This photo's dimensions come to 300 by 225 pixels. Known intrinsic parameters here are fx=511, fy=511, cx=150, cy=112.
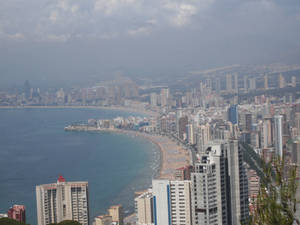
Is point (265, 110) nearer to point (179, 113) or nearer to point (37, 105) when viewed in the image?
point (179, 113)

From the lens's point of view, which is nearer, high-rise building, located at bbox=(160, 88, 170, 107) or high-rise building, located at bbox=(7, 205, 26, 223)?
high-rise building, located at bbox=(7, 205, 26, 223)

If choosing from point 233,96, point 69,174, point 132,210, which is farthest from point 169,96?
point 132,210

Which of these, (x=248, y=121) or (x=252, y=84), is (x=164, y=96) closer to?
(x=252, y=84)

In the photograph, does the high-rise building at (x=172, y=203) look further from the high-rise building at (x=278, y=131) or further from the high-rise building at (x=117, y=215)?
the high-rise building at (x=278, y=131)

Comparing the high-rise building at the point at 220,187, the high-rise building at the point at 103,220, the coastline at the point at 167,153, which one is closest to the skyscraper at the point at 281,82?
the coastline at the point at 167,153

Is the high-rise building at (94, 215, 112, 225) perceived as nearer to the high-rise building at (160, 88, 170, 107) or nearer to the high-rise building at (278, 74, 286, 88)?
the high-rise building at (278, 74, 286, 88)

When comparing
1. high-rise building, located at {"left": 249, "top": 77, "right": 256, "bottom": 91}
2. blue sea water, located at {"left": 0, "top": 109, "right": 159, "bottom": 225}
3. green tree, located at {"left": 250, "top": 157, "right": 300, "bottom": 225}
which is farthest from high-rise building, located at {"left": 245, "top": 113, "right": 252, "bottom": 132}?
green tree, located at {"left": 250, "top": 157, "right": 300, "bottom": 225}

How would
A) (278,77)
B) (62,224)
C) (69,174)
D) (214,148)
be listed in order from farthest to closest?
(278,77) → (69,174) → (214,148) → (62,224)

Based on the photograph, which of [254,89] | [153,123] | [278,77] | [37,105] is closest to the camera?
[278,77]
